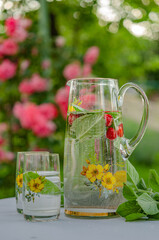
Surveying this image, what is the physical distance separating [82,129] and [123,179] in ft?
0.53

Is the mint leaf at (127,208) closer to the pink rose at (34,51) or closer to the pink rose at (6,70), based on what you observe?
the pink rose at (6,70)

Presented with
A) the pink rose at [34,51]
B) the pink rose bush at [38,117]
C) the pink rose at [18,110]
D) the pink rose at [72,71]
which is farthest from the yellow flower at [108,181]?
the pink rose at [34,51]

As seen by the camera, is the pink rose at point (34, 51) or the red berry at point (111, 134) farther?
the pink rose at point (34, 51)

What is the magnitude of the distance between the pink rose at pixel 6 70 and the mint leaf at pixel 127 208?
2.47 m

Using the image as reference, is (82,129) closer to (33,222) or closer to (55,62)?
(33,222)

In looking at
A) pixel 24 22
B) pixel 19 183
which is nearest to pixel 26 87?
pixel 24 22

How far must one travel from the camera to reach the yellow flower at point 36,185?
2.88 feet

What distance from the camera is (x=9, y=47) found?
3234 mm

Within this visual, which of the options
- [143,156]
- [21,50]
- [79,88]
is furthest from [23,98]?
[143,156]

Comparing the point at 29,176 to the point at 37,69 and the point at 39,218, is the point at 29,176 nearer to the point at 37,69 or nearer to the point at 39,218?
the point at 39,218

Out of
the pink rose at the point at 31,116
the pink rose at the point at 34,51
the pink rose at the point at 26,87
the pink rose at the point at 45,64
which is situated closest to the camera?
the pink rose at the point at 31,116

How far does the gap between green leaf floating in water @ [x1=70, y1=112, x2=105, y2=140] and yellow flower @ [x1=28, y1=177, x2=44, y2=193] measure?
148 mm

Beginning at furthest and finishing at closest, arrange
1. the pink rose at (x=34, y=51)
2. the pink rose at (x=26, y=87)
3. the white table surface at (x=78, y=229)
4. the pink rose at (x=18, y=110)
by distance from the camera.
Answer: the pink rose at (x=34, y=51), the pink rose at (x=26, y=87), the pink rose at (x=18, y=110), the white table surface at (x=78, y=229)

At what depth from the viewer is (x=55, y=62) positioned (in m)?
3.45
